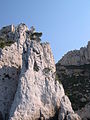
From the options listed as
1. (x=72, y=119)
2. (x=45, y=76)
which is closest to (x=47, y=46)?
(x=45, y=76)

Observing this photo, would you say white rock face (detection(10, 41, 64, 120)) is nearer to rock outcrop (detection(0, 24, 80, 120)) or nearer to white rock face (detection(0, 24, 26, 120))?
rock outcrop (detection(0, 24, 80, 120))

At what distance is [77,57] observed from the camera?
78125mm

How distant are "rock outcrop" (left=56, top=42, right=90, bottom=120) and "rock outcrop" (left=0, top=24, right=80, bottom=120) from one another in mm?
7883

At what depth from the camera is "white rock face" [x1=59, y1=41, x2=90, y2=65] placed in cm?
7681

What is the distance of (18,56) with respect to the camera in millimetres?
57438

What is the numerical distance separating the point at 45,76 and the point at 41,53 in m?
4.30

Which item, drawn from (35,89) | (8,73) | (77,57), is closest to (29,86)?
(35,89)

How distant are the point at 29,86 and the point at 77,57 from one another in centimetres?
3002

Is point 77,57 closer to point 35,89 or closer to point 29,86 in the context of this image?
point 35,89

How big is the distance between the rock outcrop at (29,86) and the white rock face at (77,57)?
18.7 m

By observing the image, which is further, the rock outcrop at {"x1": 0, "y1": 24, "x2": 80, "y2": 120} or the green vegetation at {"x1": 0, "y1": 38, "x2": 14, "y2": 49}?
the green vegetation at {"x1": 0, "y1": 38, "x2": 14, "y2": 49}

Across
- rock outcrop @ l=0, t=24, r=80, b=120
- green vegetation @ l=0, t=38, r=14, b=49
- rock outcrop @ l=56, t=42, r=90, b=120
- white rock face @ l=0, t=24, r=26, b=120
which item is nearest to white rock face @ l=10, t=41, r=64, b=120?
rock outcrop @ l=0, t=24, r=80, b=120

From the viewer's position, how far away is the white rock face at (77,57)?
76.8m

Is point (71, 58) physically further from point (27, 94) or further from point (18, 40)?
point (27, 94)
